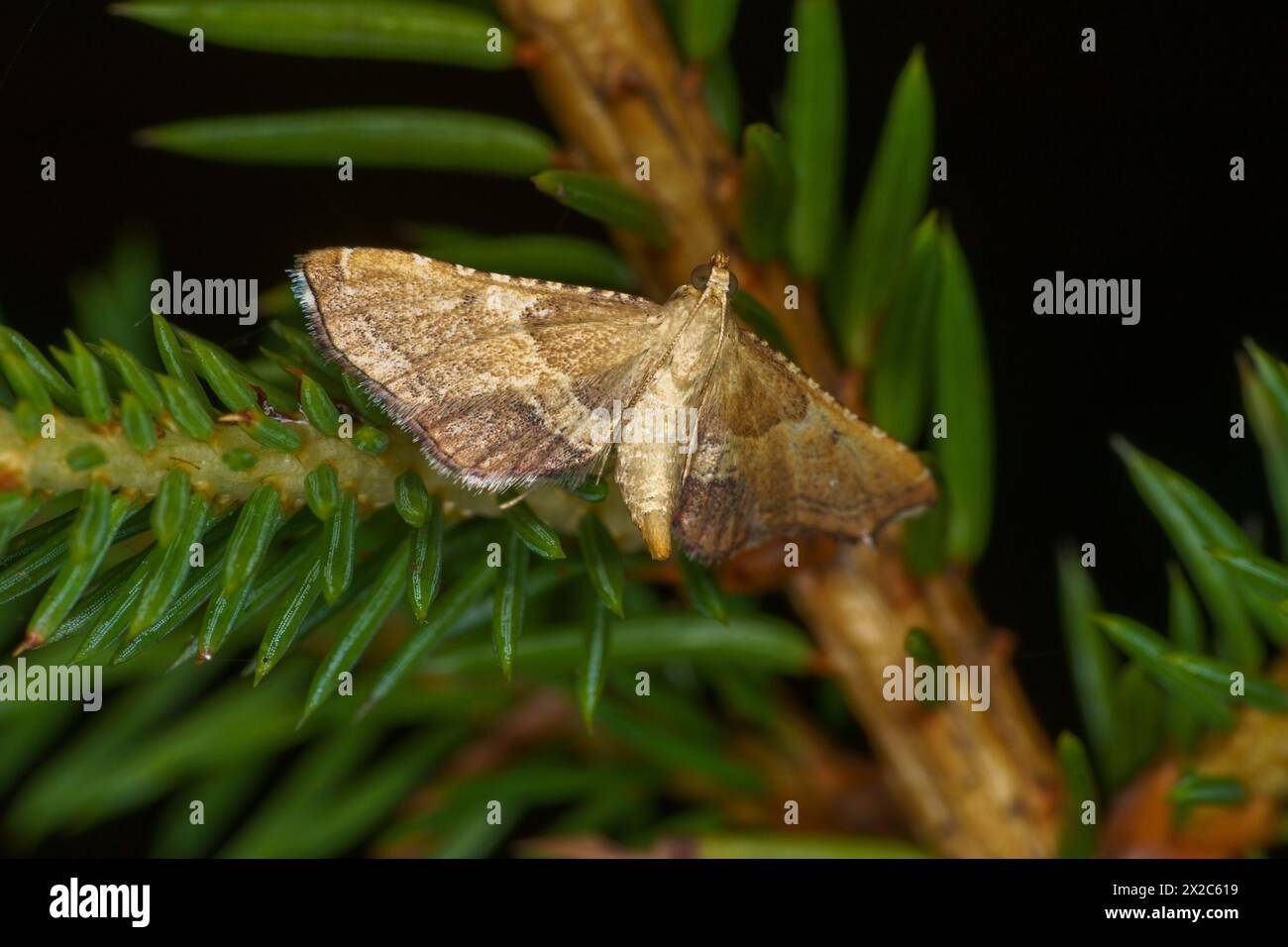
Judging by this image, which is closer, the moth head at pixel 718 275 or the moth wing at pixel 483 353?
the moth wing at pixel 483 353

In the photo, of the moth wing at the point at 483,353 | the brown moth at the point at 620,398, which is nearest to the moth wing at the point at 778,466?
the brown moth at the point at 620,398

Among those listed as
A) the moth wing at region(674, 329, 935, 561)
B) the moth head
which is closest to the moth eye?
the moth head

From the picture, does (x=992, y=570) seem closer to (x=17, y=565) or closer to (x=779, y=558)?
(x=779, y=558)

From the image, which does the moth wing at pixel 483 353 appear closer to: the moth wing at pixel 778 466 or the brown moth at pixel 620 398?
the brown moth at pixel 620 398

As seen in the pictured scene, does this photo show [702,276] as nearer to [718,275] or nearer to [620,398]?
[718,275]

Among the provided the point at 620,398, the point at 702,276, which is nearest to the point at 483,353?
the point at 620,398
